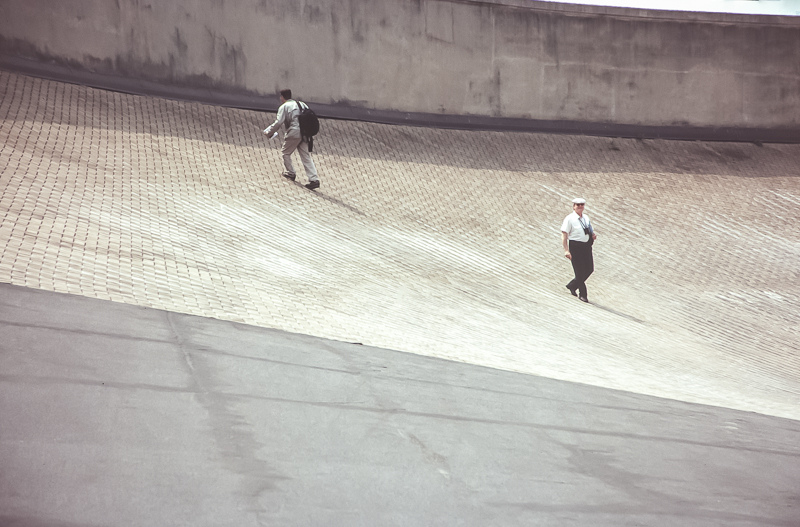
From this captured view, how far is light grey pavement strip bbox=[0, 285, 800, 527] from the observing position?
2275 mm

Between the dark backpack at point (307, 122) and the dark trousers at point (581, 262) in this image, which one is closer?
the dark trousers at point (581, 262)

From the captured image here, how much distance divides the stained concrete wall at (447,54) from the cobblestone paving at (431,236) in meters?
0.83

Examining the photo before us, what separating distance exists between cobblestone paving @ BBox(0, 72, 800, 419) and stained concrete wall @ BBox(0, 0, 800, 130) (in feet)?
2.72

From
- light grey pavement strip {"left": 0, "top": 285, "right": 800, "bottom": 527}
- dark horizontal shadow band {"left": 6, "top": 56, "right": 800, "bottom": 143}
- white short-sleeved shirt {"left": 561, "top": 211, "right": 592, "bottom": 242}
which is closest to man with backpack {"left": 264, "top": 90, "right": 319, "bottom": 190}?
dark horizontal shadow band {"left": 6, "top": 56, "right": 800, "bottom": 143}

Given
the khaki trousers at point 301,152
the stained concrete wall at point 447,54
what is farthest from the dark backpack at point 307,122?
the stained concrete wall at point 447,54

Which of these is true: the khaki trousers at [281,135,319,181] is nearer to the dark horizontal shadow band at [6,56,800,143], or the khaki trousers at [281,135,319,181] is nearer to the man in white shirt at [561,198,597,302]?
the dark horizontal shadow band at [6,56,800,143]

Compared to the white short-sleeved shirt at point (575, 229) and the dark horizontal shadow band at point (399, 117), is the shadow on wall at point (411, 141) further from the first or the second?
the white short-sleeved shirt at point (575, 229)

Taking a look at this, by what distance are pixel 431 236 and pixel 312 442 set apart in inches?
304

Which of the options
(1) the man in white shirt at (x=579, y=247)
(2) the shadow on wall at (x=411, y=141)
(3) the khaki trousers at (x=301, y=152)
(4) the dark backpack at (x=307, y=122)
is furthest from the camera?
(2) the shadow on wall at (x=411, y=141)

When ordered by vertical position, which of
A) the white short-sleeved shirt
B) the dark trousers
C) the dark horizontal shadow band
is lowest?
the dark trousers

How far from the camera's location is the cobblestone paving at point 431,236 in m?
5.60

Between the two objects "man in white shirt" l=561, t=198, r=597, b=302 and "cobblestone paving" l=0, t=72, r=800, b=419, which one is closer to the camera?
"cobblestone paving" l=0, t=72, r=800, b=419

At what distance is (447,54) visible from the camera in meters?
15.4

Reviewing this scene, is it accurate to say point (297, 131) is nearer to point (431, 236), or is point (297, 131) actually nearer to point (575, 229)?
point (431, 236)
